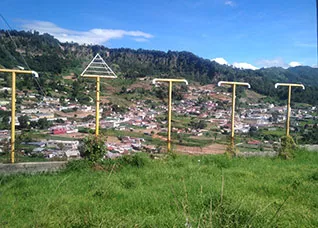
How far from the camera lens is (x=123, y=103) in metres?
7.70

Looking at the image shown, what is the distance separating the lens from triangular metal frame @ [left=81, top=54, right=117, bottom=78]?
643 centimetres

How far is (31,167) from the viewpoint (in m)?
5.68

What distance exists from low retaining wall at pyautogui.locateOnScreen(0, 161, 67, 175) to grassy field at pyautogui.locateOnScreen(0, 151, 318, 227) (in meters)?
0.42

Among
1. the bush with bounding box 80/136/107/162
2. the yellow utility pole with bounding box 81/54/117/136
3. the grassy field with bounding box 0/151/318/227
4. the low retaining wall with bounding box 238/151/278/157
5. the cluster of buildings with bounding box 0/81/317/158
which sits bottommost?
the low retaining wall with bounding box 238/151/278/157

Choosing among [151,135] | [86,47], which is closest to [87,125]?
[151,135]

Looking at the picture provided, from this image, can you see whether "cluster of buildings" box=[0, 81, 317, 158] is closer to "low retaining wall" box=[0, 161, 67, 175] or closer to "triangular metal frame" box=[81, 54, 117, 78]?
"low retaining wall" box=[0, 161, 67, 175]

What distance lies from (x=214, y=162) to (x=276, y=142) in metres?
2.29

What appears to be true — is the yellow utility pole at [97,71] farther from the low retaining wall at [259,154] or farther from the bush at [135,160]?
the low retaining wall at [259,154]

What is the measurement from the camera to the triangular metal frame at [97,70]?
21.1ft

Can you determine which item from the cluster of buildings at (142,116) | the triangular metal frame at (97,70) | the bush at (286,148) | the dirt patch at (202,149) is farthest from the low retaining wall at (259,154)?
the triangular metal frame at (97,70)

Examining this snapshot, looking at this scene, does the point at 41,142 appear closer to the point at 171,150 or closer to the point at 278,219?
the point at 171,150

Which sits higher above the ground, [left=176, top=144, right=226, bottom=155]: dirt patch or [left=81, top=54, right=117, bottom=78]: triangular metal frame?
[left=81, top=54, right=117, bottom=78]: triangular metal frame

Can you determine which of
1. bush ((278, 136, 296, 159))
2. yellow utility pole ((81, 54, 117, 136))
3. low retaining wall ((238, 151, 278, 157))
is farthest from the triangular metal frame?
bush ((278, 136, 296, 159))

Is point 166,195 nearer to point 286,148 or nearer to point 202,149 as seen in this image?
point 202,149
